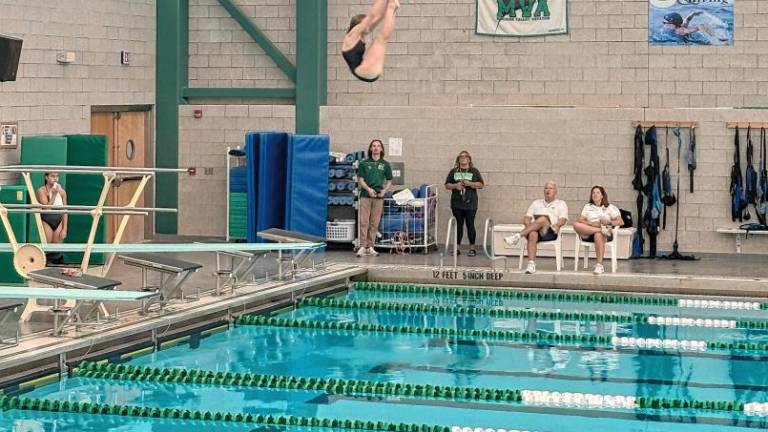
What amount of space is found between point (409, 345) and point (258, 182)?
6378 mm

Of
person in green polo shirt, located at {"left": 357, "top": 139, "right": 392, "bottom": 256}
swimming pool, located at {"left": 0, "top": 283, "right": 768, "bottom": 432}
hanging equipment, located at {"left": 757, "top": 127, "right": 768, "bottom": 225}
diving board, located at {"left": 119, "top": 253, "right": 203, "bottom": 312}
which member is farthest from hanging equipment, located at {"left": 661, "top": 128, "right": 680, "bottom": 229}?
diving board, located at {"left": 119, "top": 253, "right": 203, "bottom": 312}

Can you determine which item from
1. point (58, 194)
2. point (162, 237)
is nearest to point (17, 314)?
point (58, 194)

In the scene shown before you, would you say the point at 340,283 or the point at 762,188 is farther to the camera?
the point at 762,188

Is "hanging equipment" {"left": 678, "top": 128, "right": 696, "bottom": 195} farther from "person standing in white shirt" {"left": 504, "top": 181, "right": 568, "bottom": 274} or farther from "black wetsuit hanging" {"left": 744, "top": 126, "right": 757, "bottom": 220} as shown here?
"person standing in white shirt" {"left": 504, "top": 181, "right": 568, "bottom": 274}

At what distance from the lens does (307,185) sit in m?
17.7

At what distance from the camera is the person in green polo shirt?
55.7ft

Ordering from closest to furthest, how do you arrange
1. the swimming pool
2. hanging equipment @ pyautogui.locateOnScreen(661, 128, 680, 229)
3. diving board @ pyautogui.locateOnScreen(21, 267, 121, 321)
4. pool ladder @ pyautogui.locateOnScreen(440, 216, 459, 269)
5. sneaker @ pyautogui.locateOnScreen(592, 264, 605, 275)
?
the swimming pool
diving board @ pyautogui.locateOnScreen(21, 267, 121, 321)
sneaker @ pyautogui.locateOnScreen(592, 264, 605, 275)
pool ladder @ pyautogui.locateOnScreen(440, 216, 459, 269)
hanging equipment @ pyautogui.locateOnScreen(661, 128, 680, 229)

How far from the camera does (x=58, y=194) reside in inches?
531

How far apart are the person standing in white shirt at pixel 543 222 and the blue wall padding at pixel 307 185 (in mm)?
3424

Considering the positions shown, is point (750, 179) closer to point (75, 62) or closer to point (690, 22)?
point (690, 22)

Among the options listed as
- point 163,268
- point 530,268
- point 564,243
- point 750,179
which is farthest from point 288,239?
point 750,179

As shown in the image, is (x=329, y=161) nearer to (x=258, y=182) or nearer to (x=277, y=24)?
(x=258, y=182)

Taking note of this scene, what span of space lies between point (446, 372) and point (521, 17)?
28.7 ft

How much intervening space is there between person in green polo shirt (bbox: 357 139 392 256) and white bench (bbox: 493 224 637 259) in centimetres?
152
